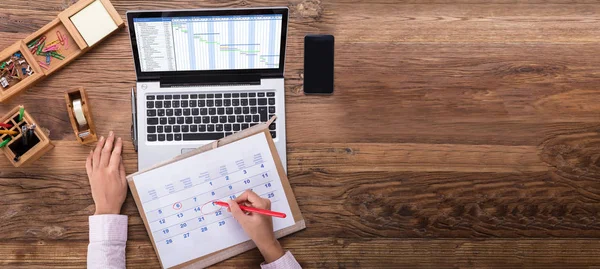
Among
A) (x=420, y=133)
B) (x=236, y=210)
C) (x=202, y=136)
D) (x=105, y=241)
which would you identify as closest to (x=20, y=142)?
(x=105, y=241)

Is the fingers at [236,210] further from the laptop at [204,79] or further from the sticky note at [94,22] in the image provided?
the sticky note at [94,22]

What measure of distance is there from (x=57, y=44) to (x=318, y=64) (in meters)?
0.61

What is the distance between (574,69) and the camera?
1144 mm

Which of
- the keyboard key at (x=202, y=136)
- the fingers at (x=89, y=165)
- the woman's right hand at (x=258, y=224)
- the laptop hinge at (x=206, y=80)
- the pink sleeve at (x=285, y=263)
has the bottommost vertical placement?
the pink sleeve at (x=285, y=263)

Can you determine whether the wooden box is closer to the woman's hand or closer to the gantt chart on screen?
the woman's hand

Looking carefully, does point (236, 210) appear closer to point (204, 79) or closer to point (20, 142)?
point (204, 79)

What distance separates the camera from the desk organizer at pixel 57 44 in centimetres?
109

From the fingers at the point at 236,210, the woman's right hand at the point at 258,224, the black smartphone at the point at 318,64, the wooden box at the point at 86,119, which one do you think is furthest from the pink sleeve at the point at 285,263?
the wooden box at the point at 86,119

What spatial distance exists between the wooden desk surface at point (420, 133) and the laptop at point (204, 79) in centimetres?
5

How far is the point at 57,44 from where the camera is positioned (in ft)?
3.62

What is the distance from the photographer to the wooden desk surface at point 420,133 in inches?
43.9

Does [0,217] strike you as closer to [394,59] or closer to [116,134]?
[116,134]

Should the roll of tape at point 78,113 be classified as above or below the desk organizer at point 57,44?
below

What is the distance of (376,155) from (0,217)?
0.89 m
